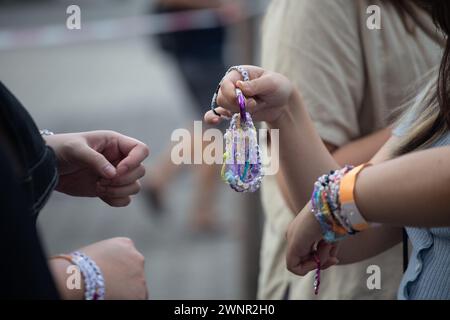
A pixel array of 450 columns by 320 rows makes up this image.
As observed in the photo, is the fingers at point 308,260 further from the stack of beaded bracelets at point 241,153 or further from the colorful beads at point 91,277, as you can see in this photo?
the colorful beads at point 91,277

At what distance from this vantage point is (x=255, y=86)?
53.6 inches

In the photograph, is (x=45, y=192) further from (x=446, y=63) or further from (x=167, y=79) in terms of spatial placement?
(x=167, y=79)

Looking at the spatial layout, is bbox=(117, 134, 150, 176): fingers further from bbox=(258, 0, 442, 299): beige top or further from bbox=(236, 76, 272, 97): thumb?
bbox=(258, 0, 442, 299): beige top

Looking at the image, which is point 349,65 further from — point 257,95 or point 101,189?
point 101,189

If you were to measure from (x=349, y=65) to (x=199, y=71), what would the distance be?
105 inches

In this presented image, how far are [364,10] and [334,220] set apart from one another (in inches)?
24.0

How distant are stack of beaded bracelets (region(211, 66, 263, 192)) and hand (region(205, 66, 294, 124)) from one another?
0.02m

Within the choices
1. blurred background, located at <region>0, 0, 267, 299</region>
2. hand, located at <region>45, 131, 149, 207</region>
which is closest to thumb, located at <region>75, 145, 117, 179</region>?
hand, located at <region>45, 131, 149, 207</region>

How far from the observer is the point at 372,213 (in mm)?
1209

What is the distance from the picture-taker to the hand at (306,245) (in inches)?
52.3

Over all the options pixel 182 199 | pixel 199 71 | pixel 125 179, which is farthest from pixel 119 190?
pixel 182 199

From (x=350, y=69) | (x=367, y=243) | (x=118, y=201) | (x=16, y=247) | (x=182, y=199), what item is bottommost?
(x=182, y=199)
